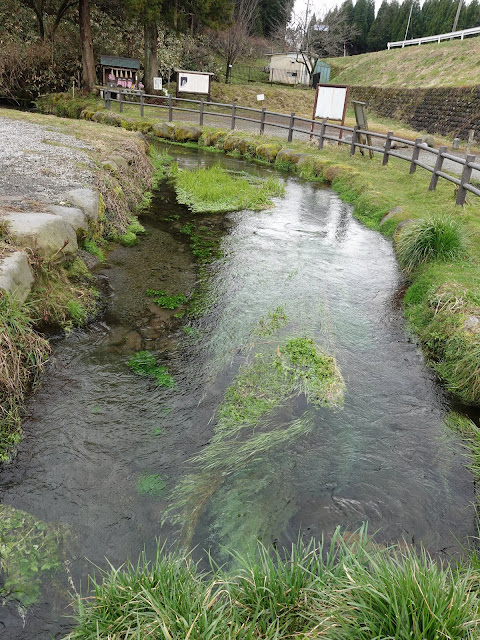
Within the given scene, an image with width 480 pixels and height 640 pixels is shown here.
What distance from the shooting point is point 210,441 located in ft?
11.9

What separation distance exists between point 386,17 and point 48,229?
185 ft

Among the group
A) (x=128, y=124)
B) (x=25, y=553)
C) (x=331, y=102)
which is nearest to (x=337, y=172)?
(x=331, y=102)

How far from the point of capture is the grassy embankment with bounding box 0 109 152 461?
361cm

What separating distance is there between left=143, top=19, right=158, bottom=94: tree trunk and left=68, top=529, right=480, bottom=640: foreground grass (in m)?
26.9

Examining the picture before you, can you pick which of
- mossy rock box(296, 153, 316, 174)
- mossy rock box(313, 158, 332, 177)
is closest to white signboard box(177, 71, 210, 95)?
mossy rock box(296, 153, 316, 174)

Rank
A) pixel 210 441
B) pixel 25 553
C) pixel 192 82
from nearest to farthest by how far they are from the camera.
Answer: pixel 25 553
pixel 210 441
pixel 192 82

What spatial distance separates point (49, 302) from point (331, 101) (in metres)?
15.2

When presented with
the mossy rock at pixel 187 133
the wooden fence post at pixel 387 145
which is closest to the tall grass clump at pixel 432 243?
the wooden fence post at pixel 387 145

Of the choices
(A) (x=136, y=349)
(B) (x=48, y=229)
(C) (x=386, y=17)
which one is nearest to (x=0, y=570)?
(A) (x=136, y=349)

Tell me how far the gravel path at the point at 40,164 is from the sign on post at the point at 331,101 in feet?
31.6

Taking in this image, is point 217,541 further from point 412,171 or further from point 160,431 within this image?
point 412,171

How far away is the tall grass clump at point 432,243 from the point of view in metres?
6.64

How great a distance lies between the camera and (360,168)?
13.1 meters

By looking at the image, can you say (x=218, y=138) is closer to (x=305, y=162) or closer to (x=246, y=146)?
(x=246, y=146)
